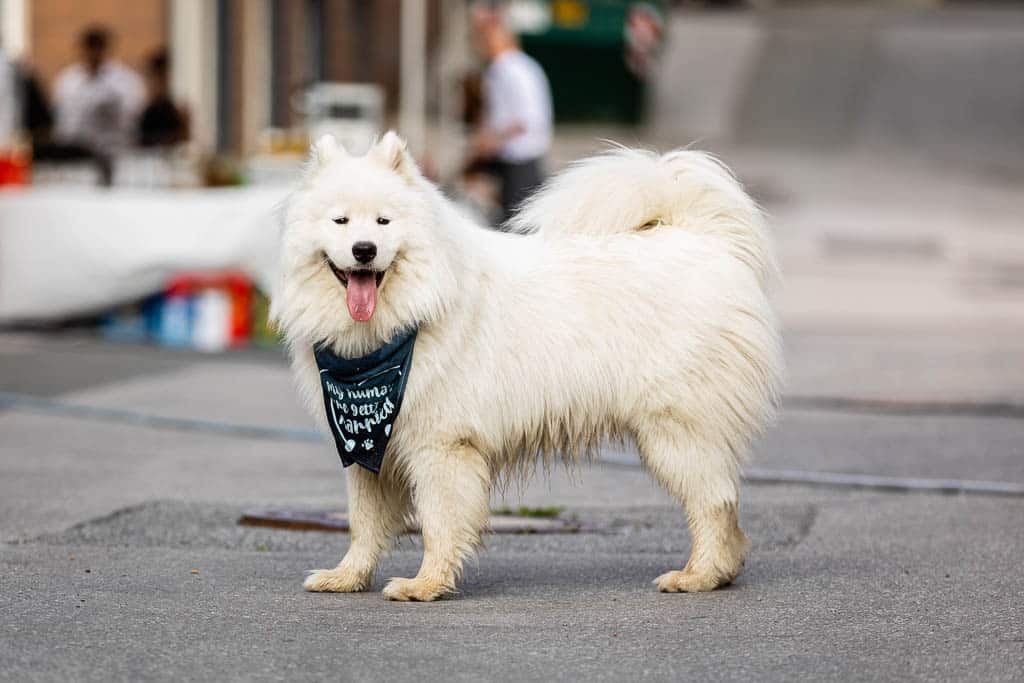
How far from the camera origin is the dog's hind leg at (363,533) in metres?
6.55

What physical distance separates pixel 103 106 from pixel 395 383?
498 inches

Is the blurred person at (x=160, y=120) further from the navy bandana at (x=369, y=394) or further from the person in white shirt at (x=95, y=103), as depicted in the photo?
the navy bandana at (x=369, y=394)

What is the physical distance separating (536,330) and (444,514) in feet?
2.44

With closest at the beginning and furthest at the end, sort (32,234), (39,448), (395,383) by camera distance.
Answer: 1. (395,383)
2. (39,448)
3. (32,234)

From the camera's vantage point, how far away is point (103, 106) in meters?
18.3

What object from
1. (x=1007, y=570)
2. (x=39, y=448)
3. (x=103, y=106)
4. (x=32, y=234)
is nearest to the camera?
(x=1007, y=570)

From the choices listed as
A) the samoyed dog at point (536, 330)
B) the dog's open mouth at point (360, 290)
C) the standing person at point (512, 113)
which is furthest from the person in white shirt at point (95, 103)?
the dog's open mouth at point (360, 290)

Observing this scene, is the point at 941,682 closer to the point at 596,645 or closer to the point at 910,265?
the point at 596,645

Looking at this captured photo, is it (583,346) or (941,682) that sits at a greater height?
(583,346)

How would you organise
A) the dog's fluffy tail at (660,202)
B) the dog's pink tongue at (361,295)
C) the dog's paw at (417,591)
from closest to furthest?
the dog's pink tongue at (361,295)
the dog's paw at (417,591)
the dog's fluffy tail at (660,202)

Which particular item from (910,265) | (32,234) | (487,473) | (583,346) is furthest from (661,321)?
(910,265)

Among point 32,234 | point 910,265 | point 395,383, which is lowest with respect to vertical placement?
point 910,265

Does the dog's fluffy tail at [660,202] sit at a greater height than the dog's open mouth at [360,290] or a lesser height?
greater

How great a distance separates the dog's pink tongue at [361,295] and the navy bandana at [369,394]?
0.18m
